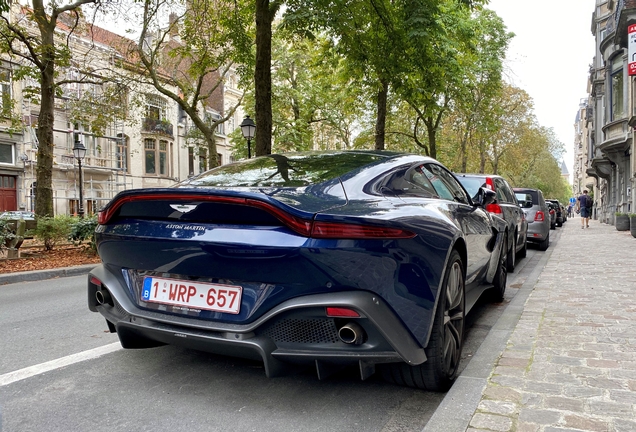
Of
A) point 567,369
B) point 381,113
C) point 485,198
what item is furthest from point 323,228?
point 381,113

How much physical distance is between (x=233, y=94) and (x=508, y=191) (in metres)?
38.7

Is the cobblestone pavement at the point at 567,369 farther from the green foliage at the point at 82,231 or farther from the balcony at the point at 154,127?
the balcony at the point at 154,127

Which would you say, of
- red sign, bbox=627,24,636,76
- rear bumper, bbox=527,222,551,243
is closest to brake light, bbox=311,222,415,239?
rear bumper, bbox=527,222,551,243

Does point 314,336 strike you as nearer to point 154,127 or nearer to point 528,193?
point 528,193

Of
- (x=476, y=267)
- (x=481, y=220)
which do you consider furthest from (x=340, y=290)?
(x=481, y=220)

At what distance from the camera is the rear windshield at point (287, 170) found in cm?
288

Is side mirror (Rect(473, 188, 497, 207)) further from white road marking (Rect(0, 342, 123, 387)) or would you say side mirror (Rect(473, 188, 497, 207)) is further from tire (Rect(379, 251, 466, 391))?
white road marking (Rect(0, 342, 123, 387))

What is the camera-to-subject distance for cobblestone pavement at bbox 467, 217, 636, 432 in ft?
8.01

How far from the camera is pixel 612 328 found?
4.20 m

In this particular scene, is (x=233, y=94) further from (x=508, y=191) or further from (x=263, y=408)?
(x=263, y=408)

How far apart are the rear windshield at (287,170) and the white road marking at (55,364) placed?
5.11 ft

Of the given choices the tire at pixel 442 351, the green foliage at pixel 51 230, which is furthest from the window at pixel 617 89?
the tire at pixel 442 351

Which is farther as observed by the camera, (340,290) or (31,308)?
(31,308)

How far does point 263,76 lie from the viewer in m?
11.1
